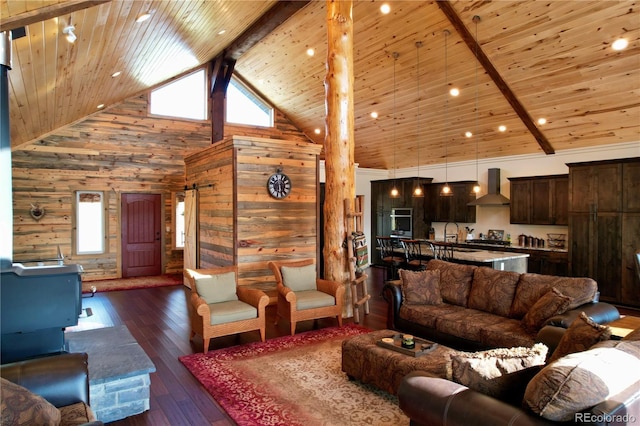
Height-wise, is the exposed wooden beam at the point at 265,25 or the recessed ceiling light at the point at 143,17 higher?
the exposed wooden beam at the point at 265,25

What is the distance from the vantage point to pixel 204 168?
283 inches

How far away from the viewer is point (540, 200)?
26.3 feet

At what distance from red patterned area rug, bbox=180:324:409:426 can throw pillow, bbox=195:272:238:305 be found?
662 mm

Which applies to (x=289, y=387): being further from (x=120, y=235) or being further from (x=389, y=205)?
(x=389, y=205)

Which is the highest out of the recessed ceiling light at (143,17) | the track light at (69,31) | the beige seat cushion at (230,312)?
the recessed ceiling light at (143,17)

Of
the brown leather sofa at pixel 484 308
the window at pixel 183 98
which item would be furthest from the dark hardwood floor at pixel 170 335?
the window at pixel 183 98

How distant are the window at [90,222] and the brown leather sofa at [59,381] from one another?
7380 mm

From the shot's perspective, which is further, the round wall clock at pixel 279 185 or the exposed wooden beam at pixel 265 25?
the exposed wooden beam at pixel 265 25

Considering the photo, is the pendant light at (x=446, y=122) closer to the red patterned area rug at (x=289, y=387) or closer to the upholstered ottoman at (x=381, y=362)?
the red patterned area rug at (x=289, y=387)

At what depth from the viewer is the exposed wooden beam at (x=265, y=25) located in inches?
278

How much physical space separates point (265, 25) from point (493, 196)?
586 centimetres

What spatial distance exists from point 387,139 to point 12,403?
9.25 meters

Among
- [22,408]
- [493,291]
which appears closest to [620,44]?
[493,291]

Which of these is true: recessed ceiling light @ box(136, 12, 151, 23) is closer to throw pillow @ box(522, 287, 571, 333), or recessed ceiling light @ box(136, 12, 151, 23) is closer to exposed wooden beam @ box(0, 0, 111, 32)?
exposed wooden beam @ box(0, 0, 111, 32)
